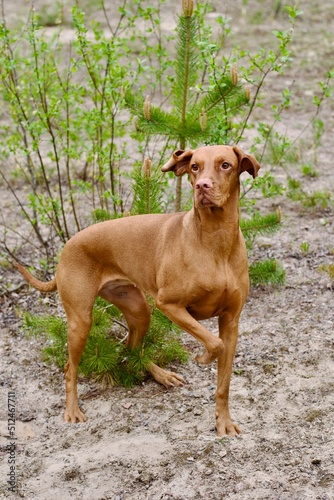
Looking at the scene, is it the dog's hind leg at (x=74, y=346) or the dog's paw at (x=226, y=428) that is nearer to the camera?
the dog's paw at (x=226, y=428)

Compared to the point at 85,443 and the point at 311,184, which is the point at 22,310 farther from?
the point at 311,184

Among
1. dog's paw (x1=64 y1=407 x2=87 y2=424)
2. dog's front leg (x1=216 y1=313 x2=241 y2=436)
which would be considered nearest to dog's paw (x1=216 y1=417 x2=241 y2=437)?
dog's front leg (x1=216 y1=313 x2=241 y2=436)

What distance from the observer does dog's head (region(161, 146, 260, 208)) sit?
3.95 metres

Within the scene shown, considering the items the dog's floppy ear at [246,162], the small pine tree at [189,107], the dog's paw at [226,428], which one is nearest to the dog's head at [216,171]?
the dog's floppy ear at [246,162]

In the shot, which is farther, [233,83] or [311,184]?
[311,184]

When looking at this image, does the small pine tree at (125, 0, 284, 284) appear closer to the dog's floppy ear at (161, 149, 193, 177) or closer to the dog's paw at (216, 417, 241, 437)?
the dog's floppy ear at (161, 149, 193, 177)

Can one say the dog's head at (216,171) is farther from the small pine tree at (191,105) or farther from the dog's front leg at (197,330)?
the small pine tree at (191,105)

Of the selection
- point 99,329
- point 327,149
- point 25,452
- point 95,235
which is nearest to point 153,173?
point 95,235

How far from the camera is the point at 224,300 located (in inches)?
169

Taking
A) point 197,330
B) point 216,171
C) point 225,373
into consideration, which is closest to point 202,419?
point 225,373

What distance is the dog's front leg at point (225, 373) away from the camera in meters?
4.42

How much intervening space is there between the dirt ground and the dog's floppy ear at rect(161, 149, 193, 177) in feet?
4.73

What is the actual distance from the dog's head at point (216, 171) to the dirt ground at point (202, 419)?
53.1 inches

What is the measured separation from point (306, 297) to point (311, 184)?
2.05 meters
